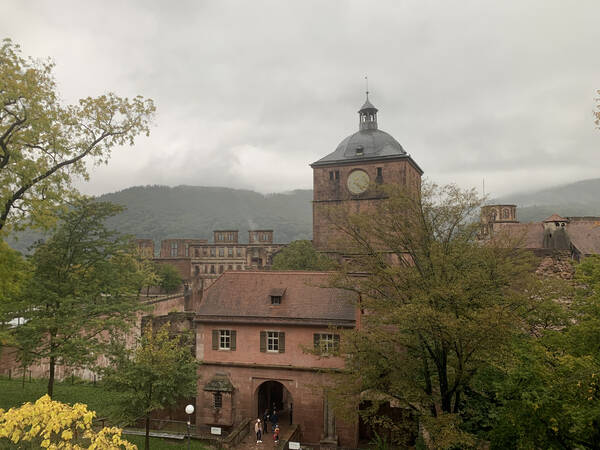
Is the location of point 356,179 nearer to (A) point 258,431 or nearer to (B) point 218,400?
(B) point 218,400

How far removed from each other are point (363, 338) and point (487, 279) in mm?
5880

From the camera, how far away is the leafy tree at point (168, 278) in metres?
72.2

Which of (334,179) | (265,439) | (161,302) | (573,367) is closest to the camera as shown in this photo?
(573,367)

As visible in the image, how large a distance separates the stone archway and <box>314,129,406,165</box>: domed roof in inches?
1285

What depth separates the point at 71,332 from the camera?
19641 millimetres

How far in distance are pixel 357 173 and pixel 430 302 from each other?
123 ft

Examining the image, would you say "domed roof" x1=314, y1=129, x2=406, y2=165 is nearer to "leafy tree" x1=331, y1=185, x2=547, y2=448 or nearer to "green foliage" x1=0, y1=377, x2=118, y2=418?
"leafy tree" x1=331, y1=185, x2=547, y2=448

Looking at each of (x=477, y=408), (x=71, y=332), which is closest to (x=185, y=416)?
(x=71, y=332)

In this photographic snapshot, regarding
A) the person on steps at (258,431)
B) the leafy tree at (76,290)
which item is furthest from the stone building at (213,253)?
the leafy tree at (76,290)

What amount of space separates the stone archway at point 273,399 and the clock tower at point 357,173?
23522 millimetres

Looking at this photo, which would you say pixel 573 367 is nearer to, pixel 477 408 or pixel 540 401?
pixel 540 401

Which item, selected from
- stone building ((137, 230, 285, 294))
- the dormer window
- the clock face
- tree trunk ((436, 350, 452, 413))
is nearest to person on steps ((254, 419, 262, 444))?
the dormer window

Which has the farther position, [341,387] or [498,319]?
[341,387]

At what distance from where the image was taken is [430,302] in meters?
17.4
